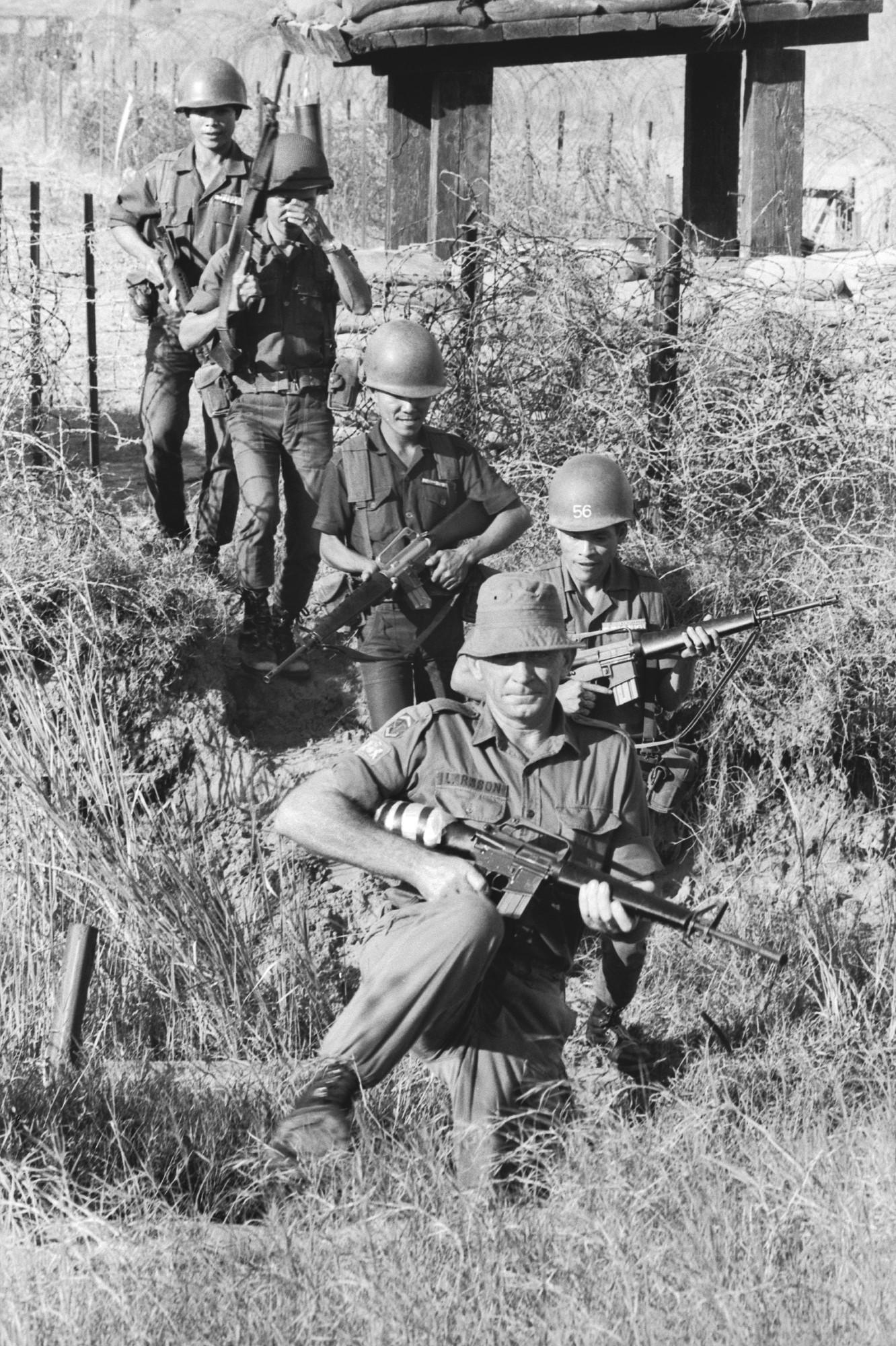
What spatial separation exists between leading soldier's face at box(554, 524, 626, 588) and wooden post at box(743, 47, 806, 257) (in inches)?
127

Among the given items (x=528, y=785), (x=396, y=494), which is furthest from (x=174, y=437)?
(x=528, y=785)

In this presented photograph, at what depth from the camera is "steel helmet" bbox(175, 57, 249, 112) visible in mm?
6219

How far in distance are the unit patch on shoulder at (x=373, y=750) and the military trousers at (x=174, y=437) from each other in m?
2.52

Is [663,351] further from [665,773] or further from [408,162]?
[665,773]

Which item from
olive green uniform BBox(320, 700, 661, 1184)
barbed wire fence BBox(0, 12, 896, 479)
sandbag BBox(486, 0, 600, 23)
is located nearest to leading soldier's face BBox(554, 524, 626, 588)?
olive green uniform BBox(320, 700, 661, 1184)

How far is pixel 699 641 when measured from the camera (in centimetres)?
520

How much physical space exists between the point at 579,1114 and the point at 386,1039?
70cm

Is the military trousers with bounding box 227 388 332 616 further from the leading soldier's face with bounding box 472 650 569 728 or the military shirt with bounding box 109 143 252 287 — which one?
the leading soldier's face with bounding box 472 650 569 728

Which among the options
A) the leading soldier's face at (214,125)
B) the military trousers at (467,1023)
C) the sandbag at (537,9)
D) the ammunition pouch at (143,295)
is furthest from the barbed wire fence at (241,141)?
the military trousers at (467,1023)

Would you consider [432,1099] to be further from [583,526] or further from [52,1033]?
[583,526]

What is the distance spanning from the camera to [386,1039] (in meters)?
3.91

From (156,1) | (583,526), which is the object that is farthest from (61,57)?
(583,526)

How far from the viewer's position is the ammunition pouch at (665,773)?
5598 mm

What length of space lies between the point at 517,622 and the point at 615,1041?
165 centimetres
